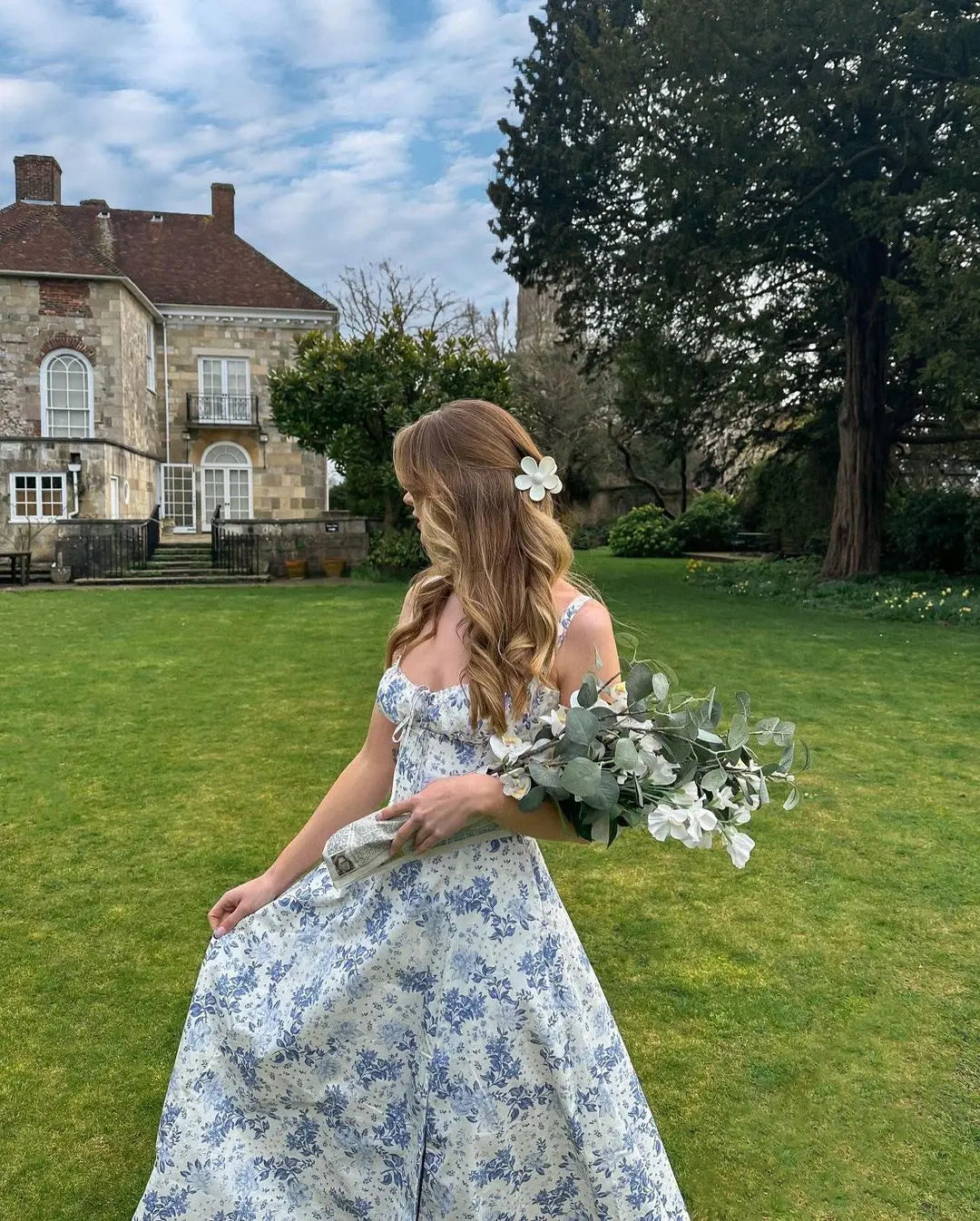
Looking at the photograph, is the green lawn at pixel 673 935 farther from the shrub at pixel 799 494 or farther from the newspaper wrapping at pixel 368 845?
the shrub at pixel 799 494

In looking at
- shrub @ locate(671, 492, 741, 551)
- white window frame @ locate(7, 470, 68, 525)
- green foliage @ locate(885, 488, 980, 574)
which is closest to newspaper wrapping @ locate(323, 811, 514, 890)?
green foliage @ locate(885, 488, 980, 574)

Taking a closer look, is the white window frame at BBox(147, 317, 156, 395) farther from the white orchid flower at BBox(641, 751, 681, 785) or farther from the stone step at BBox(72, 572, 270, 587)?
the white orchid flower at BBox(641, 751, 681, 785)

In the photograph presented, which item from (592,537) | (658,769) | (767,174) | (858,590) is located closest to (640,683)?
(658,769)

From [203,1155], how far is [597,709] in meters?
1.17

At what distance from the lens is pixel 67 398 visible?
25281mm

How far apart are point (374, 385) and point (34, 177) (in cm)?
1630

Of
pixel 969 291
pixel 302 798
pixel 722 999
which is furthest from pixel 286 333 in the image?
pixel 722 999

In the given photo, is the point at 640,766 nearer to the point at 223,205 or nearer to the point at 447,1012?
the point at 447,1012

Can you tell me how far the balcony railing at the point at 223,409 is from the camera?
2894 cm

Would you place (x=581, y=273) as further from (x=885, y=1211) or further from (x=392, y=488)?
(x=885, y=1211)

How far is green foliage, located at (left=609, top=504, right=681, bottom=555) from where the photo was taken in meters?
30.0

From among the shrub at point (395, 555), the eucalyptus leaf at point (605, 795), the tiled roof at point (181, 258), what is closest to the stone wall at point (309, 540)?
the shrub at point (395, 555)

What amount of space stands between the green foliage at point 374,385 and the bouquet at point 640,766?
17.9m

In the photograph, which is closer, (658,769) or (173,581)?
(658,769)
